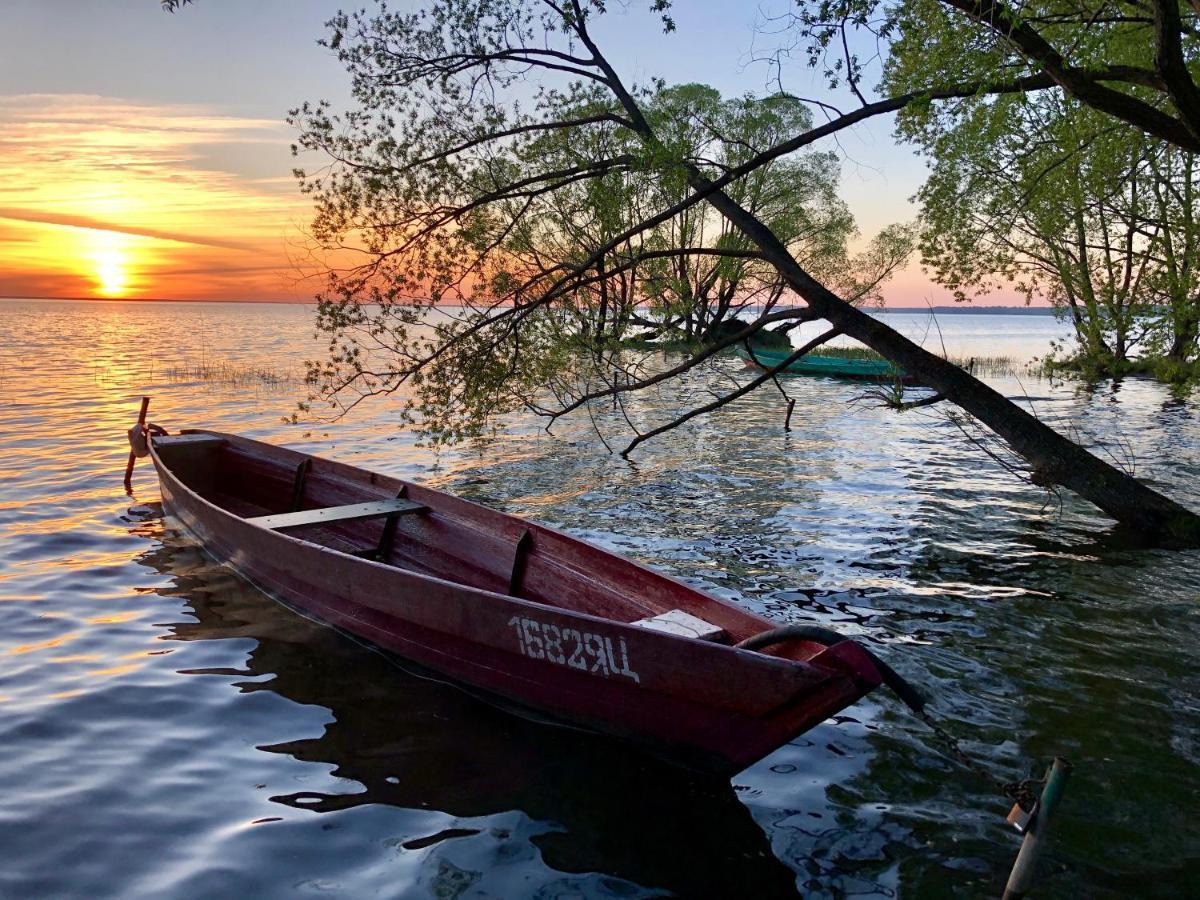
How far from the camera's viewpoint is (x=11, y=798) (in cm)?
522

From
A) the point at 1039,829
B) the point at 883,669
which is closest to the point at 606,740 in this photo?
the point at 883,669

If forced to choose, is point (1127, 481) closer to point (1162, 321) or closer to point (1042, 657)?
point (1162, 321)

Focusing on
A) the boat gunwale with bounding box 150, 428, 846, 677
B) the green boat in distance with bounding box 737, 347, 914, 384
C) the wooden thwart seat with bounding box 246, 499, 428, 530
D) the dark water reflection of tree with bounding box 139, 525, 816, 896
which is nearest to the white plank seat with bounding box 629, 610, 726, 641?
the boat gunwale with bounding box 150, 428, 846, 677

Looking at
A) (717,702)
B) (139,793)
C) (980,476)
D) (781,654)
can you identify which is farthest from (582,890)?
(980,476)

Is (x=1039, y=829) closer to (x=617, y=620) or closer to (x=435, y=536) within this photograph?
(x=617, y=620)

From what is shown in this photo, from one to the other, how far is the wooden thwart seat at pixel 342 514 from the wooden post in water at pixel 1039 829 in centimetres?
650

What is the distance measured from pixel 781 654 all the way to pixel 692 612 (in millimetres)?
963

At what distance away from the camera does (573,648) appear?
523cm

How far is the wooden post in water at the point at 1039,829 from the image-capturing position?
3.41m

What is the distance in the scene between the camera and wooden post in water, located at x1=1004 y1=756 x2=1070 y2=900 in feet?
11.2

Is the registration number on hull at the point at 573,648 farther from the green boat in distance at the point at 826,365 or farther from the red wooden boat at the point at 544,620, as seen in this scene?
the green boat in distance at the point at 826,365

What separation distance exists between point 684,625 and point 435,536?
13.1 ft

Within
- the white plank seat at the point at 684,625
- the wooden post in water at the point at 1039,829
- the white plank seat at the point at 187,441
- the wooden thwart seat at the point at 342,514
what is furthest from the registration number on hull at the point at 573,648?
the white plank seat at the point at 187,441

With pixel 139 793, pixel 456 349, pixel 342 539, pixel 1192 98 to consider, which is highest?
pixel 1192 98
